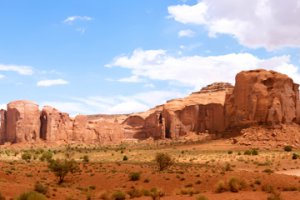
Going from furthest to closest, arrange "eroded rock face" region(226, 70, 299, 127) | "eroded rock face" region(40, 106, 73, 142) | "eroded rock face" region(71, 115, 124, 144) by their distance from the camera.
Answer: "eroded rock face" region(71, 115, 124, 144)
"eroded rock face" region(40, 106, 73, 142)
"eroded rock face" region(226, 70, 299, 127)

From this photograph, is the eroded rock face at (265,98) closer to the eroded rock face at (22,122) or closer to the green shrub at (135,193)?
the eroded rock face at (22,122)

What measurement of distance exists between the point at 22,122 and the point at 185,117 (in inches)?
1256

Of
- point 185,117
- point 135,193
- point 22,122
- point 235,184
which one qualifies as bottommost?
point 135,193

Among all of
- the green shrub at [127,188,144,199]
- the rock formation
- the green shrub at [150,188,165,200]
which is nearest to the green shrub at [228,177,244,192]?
the green shrub at [150,188,165,200]

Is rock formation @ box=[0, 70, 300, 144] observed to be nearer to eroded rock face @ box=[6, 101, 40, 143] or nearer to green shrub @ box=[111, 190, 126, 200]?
eroded rock face @ box=[6, 101, 40, 143]

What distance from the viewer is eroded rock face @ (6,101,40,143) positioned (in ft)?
268

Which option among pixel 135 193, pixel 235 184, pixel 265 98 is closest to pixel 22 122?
pixel 265 98

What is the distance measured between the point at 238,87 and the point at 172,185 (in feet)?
157

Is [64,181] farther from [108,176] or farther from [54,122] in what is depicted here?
[54,122]

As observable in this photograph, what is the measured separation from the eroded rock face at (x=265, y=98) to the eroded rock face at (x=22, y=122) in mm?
36089

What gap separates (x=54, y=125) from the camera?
282ft

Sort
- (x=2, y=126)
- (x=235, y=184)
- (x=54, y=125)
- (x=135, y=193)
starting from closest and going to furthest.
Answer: (x=235, y=184)
(x=135, y=193)
(x=2, y=126)
(x=54, y=125)

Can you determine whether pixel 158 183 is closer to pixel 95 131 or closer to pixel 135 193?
pixel 135 193

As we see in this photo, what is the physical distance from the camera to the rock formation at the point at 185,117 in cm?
6911
